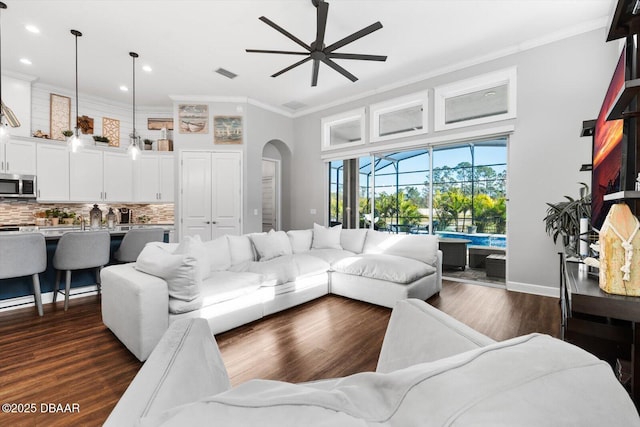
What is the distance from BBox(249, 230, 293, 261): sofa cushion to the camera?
372cm

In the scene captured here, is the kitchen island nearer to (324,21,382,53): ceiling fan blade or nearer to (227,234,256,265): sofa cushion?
(227,234,256,265): sofa cushion

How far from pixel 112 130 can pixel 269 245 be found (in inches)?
197

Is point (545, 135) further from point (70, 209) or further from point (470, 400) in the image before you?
point (70, 209)

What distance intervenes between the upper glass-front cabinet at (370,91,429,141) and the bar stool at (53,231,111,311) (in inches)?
183

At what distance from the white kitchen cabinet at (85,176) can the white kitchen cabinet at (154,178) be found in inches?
25.3

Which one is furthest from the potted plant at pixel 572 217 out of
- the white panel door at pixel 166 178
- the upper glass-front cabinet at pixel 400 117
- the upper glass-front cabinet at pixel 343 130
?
the white panel door at pixel 166 178

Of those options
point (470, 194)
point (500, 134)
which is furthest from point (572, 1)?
point (470, 194)

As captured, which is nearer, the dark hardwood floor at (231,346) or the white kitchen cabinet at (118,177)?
the dark hardwood floor at (231,346)

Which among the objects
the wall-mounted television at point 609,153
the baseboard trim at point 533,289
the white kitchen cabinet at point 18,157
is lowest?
the baseboard trim at point 533,289

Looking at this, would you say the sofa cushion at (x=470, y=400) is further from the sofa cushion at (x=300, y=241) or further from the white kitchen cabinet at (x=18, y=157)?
the white kitchen cabinet at (x=18, y=157)

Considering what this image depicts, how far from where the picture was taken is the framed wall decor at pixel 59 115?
531 cm

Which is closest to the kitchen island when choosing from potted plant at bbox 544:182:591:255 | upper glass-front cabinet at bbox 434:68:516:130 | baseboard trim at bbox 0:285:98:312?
baseboard trim at bbox 0:285:98:312

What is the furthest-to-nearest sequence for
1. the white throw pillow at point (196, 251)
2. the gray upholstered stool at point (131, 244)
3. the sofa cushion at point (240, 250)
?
the gray upholstered stool at point (131, 244) → the sofa cushion at point (240, 250) → the white throw pillow at point (196, 251)

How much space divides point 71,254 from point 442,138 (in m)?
5.28
